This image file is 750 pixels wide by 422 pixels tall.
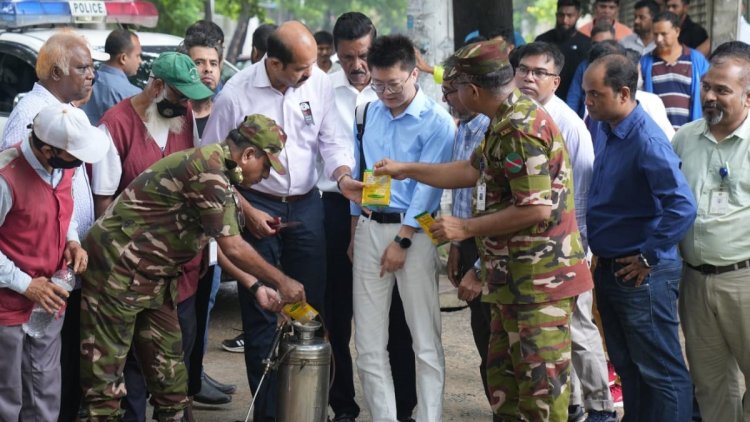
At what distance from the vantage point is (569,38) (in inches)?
410

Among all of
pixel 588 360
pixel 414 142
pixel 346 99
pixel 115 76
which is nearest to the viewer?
pixel 414 142

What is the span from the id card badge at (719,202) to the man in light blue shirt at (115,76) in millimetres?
4144

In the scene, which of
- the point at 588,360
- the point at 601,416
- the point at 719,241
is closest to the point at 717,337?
the point at 719,241

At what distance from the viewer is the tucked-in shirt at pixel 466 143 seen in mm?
5809

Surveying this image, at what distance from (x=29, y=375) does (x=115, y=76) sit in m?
3.64

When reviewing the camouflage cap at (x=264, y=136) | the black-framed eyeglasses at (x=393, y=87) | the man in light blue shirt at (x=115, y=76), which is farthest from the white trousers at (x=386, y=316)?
the man in light blue shirt at (x=115, y=76)

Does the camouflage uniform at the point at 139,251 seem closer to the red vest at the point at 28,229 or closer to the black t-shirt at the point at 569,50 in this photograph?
the red vest at the point at 28,229

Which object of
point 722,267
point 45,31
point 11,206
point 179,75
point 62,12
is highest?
point 62,12

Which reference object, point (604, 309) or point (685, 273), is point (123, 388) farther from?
point (685, 273)

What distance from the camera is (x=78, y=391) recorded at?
5.54 m

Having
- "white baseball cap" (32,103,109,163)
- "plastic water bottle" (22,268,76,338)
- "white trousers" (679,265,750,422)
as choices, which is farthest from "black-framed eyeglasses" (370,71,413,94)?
"plastic water bottle" (22,268,76,338)

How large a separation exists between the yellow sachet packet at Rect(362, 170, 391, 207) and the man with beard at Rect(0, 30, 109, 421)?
1.40 m

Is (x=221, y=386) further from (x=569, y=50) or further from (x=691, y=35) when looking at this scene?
(x=691, y=35)

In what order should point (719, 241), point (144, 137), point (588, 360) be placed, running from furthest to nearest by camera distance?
point (588, 360)
point (144, 137)
point (719, 241)
